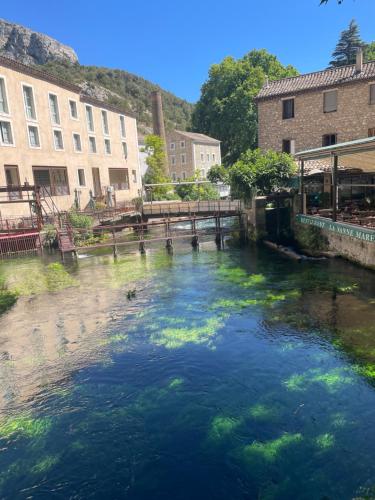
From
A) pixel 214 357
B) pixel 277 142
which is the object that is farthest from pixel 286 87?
pixel 214 357

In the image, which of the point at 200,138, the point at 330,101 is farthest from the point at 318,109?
the point at 200,138

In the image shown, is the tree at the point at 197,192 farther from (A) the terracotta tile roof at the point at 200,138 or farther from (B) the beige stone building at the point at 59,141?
(A) the terracotta tile roof at the point at 200,138

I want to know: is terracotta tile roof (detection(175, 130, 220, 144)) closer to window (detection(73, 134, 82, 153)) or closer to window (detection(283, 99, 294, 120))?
window (detection(73, 134, 82, 153))

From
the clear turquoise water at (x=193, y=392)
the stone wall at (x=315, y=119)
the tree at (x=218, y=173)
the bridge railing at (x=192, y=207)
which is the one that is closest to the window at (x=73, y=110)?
the bridge railing at (x=192, y=207)

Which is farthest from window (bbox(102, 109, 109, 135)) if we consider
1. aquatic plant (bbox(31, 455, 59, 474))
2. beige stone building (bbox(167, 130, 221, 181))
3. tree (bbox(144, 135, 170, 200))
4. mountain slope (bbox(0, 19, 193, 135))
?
mountain slope (bbox(0, 19, 193, 135))

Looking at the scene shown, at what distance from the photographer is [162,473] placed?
7305 mm

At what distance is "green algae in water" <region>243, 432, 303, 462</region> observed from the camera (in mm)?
7455

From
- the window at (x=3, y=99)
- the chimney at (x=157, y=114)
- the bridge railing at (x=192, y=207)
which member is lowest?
the bridge railing at (x=192, y=207)

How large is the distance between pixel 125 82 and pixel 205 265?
121 meters

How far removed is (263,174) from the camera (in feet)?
87.7

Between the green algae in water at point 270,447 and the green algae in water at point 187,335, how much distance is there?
4.76 meters

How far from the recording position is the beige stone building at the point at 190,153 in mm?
61906

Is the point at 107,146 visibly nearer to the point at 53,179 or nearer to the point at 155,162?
the point at 53,179

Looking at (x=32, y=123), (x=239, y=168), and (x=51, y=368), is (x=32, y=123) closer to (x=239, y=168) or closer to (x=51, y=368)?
(x=239, y=168)
